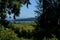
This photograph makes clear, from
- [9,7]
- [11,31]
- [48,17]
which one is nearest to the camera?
[11,31]

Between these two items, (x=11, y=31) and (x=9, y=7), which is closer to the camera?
(x=11, y=31)

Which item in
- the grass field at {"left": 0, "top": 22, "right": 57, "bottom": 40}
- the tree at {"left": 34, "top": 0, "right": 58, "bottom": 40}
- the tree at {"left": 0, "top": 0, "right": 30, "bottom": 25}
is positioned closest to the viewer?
the grass field at {"left": 0, "top": 22, "right": 57, "bottom": 40}

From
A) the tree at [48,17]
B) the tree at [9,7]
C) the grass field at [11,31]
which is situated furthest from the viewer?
the tree at [9,7]

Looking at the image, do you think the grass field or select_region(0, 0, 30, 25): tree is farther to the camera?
select_region(0, 0, 30, 25): tree

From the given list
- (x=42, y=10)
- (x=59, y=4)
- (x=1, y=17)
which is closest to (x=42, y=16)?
(x=42, y=10)

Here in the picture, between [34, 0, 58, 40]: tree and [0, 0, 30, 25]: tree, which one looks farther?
[0, 0, 30, 25]: tree

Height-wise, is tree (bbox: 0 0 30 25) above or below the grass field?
above

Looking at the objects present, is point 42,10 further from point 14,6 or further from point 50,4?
point 14,6

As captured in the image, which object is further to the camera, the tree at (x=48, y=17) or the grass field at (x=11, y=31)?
the tree at (x=48, y=17)

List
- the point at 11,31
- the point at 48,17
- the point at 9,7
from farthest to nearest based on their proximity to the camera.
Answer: the point at 9,7, the point at 48,17, the point at 11,31

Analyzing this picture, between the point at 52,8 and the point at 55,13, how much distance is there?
3.14ft

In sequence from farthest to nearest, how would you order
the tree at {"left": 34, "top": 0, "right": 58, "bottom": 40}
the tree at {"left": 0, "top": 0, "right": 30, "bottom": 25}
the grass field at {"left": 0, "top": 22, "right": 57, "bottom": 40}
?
the tree at {"left": 0, "top": 0, "right": 30, "bottom": 25}, the tree at {"left": 34, "top": 0, "right": 58, "bottom": 40}, the grass field at {"left": 0, "top": 22, "right": 57, "bottom": 40}

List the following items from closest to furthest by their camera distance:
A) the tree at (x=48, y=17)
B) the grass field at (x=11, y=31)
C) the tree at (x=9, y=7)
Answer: the grass field at (x=11, y=31)
the tree at (x=48, y=17)
the tree at (x=9, y=7)

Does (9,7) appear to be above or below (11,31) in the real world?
above
